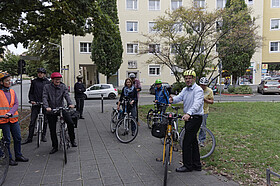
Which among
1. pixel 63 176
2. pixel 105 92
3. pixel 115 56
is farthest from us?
pixel 115 56

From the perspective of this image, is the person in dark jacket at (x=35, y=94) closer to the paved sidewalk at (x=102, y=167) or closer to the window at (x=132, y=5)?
the paved sidewalk at (x=102, y=167)

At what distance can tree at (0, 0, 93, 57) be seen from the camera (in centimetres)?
868

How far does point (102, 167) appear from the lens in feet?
15.5

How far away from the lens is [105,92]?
2228 centimetres

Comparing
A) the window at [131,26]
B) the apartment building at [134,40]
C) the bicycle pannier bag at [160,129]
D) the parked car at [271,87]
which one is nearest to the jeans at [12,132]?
the bicycle pannier bag at [160,129]

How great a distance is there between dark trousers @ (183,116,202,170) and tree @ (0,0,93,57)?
19.5 feet

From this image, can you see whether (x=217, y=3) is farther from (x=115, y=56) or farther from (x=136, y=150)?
(x=136, y=150)

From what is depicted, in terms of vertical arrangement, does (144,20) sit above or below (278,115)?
above

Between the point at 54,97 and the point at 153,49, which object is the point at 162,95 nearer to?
the point at 54,97

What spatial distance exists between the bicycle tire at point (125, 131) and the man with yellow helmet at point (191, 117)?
2269mm

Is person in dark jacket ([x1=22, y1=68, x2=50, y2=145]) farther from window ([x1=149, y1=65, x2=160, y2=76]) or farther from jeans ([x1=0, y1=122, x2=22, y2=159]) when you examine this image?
window ([x1=149, y1=65, x2=160, y2=76])

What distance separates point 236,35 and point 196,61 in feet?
9.56

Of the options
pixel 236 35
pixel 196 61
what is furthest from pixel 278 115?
pixel 196 61

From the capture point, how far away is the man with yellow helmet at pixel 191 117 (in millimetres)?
4293
